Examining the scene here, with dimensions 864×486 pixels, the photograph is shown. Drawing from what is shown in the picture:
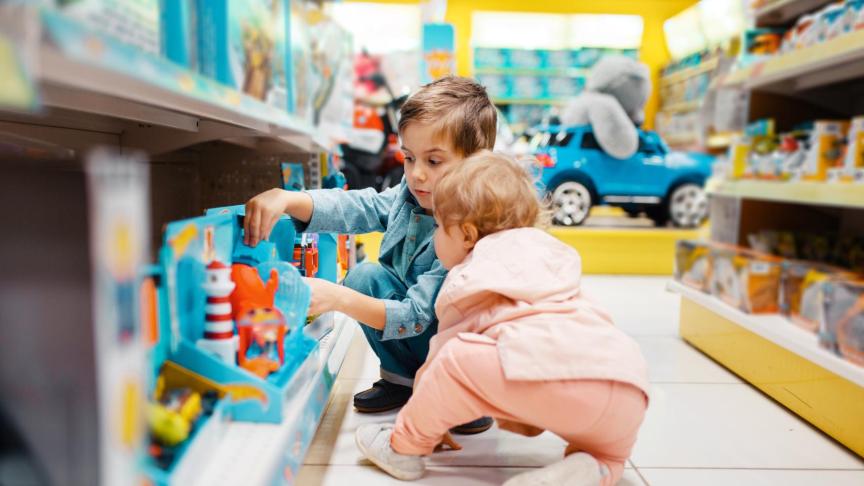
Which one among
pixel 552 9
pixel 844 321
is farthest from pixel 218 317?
pixel 552 9

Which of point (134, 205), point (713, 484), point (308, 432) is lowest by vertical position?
point (713, 484)

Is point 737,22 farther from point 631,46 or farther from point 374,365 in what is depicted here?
point 374,365

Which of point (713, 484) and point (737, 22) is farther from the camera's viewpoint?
point (737, 22)

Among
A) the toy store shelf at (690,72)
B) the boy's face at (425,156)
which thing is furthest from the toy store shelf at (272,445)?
the toy store shelf at (690,72)

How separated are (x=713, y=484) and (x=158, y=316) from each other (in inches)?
36.7

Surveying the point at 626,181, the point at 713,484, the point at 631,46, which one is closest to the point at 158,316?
the point at 713,484

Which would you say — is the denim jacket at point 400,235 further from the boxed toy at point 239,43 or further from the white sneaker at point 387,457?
the boxed toy at point 239,43

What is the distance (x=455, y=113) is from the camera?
3.99 ft

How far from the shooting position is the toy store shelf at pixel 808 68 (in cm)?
151

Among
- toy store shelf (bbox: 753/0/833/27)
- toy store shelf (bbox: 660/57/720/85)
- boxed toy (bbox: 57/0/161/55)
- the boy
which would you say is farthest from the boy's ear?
toy store shelf (bbox: 660/57/720/85)

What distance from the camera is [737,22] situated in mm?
4984

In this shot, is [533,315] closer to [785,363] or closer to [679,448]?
[679,448]

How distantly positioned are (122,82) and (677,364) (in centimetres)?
166

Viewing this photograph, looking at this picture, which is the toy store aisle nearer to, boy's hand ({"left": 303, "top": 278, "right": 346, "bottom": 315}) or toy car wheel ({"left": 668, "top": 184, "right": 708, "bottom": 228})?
boy's hand ({"left": 303, "top": 278, "right": 346, "bottom": 315})
